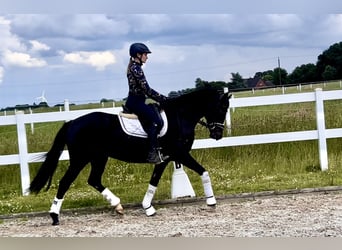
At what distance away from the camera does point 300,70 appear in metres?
Answer: 4.90

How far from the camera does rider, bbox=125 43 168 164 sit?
165 inches

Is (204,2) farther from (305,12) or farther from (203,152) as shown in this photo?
(203,152)

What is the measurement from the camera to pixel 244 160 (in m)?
5.51

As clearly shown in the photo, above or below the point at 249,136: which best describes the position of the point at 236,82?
above

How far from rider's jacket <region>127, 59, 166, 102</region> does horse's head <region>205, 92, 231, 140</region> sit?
1.60ft

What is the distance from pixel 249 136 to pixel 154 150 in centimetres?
150

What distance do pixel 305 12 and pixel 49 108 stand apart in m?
2.71

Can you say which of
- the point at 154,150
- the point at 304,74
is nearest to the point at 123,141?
the point at 154,150

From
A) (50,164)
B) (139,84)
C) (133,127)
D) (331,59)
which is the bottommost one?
(50,164)

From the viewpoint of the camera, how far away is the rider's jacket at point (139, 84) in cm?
419

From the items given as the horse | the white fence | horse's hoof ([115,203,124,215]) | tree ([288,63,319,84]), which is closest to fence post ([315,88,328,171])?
the white fence

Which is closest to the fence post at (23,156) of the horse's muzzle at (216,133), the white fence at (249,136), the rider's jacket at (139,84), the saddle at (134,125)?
the white fence at (249,136)

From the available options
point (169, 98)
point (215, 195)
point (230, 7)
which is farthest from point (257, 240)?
point (230, 7)

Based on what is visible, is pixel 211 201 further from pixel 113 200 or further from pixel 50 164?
pixel 50 164
